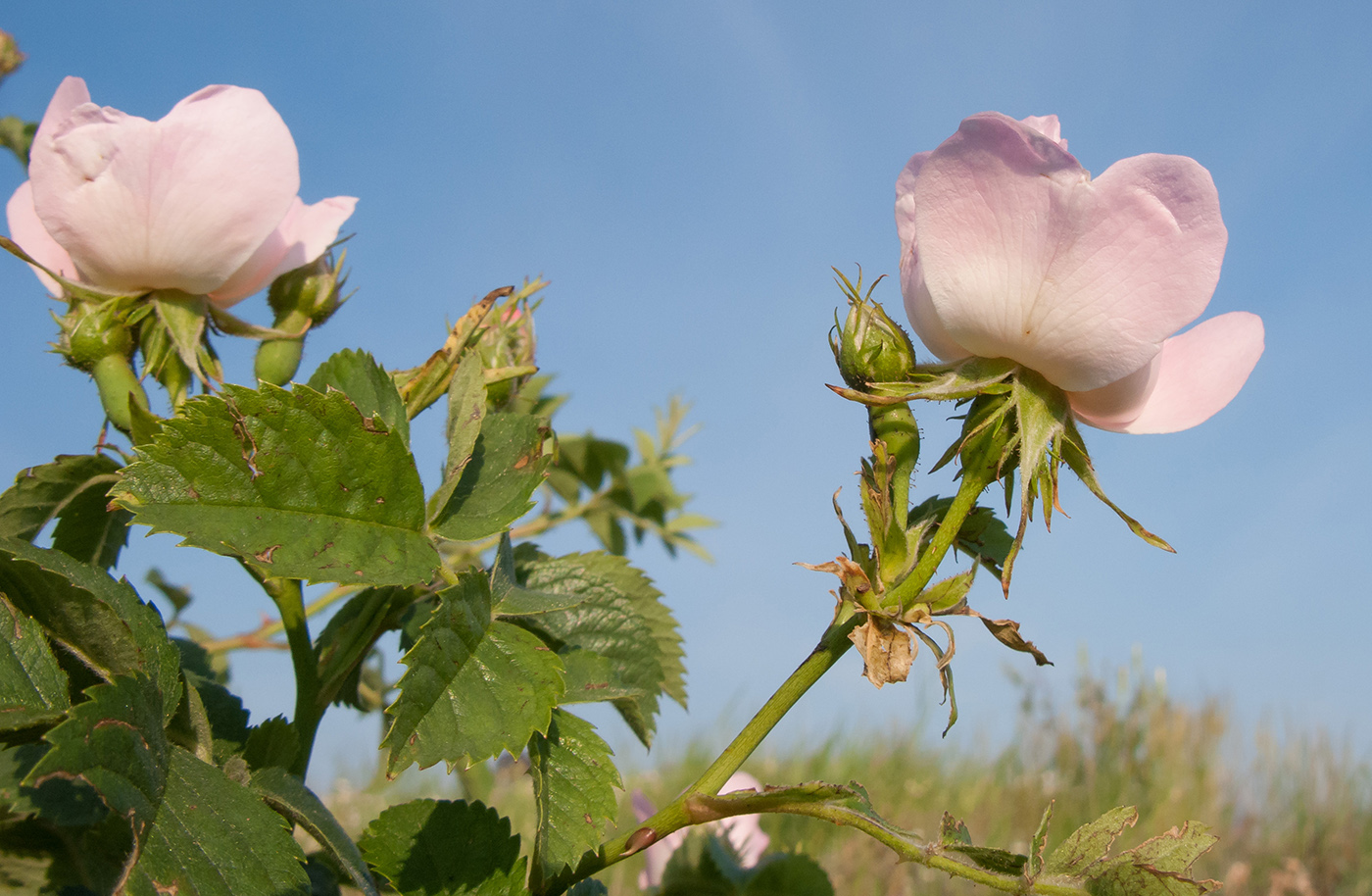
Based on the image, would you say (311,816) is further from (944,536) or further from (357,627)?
(944,536)

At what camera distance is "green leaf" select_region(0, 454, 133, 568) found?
766 mm

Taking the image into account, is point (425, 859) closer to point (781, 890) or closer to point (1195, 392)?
point (781, 890)

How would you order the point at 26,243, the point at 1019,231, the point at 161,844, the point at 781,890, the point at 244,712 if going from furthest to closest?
the point at 781,890
the point at 26,243
the point at 244,712
the point at 1019,231
the point at 161,844

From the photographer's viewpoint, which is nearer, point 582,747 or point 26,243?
point 582,747

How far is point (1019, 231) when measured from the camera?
64cm

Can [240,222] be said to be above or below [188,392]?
above

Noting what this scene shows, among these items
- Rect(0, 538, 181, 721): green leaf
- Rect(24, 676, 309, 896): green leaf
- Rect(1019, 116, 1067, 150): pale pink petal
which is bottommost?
Rect(24, 676, 309, 896): green leaf

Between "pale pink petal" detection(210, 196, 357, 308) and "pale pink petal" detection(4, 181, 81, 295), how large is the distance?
0.13 m

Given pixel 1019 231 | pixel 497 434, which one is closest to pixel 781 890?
pixel 497 434

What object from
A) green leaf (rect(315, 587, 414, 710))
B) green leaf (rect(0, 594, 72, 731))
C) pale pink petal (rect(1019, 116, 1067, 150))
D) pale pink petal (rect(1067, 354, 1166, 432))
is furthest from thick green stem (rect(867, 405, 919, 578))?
green leaf (rect(0, 594, 72, 731))

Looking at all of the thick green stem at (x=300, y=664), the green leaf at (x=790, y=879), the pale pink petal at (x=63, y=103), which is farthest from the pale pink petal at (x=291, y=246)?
the green leaf at (x=790, y=879)

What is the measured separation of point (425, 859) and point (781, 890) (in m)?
0.52

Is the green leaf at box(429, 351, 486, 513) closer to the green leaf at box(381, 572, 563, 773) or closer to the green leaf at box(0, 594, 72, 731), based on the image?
the green leaf at box(381, 572, 563, 773)

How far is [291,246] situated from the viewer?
85 cm
